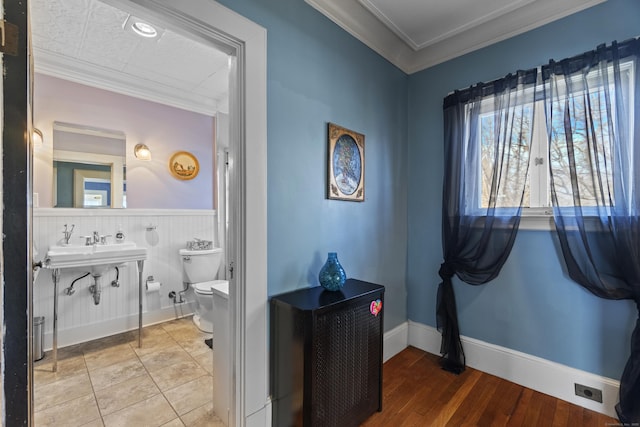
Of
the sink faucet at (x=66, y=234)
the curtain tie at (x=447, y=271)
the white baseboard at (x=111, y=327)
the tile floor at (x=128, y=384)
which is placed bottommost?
the tile floor at (x=128, y=384)

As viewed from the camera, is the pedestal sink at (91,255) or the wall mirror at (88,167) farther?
the wall mirror at (88,167)

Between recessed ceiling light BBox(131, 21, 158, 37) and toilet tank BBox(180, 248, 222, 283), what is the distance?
80.8 inches

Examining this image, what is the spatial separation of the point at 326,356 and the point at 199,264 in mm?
2223

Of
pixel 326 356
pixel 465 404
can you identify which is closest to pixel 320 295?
pixel 326 356

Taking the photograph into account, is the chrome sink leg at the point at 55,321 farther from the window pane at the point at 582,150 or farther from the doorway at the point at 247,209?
the window pane at the point at 582,150

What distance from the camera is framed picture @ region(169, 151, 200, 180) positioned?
3230 millimetres

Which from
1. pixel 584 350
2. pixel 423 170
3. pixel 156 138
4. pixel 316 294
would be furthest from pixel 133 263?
pixel 584 350

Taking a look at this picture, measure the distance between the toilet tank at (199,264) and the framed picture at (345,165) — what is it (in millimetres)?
1981

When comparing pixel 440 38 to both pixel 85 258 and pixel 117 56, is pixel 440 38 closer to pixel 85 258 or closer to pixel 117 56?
pixel 117 56

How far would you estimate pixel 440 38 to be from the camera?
2260mm

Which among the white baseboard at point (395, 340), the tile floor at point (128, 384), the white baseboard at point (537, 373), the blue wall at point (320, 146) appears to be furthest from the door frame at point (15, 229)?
the white baseboard at point (537, 373)

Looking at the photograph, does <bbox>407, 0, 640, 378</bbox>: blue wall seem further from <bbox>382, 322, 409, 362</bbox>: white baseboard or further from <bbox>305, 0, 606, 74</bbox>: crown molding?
<bbox>382, 322, 409, 362</bbox>: white baseboard

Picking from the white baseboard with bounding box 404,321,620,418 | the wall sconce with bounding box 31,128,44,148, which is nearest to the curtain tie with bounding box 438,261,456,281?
the white baseboard with bounding box 404,321,620,418

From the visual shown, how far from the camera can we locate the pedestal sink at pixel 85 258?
2.20m
